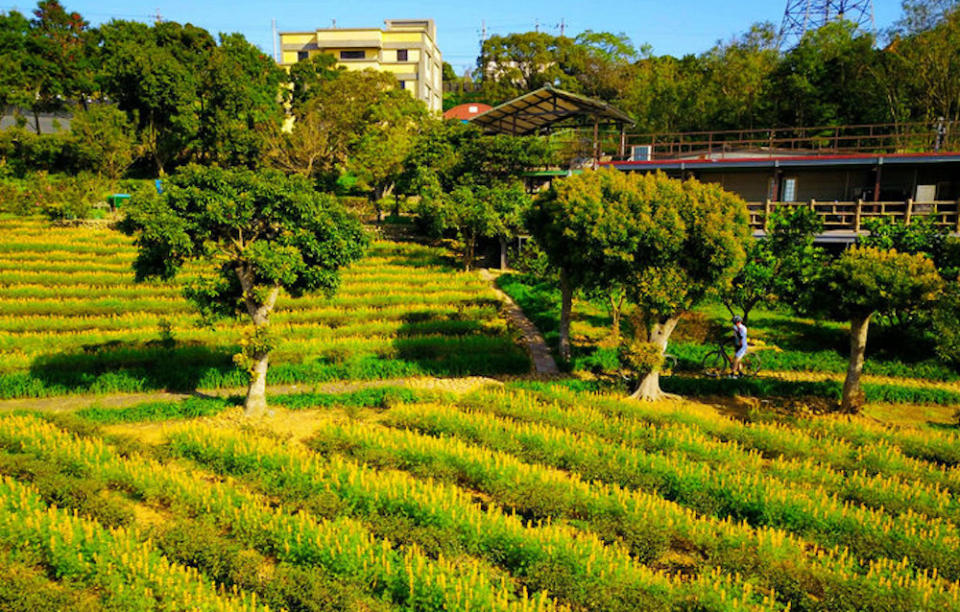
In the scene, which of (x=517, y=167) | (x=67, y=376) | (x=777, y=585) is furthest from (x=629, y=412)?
(x=517, y=167)

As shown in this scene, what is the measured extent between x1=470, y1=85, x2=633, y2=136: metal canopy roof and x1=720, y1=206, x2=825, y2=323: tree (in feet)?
43.9

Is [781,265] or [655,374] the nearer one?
[655,374]

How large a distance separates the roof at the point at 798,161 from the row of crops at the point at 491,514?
16.2 m

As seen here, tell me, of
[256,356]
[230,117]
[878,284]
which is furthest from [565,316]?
[230,117]

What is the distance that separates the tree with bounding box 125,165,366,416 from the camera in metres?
14.6

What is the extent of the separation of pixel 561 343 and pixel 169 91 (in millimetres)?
36515

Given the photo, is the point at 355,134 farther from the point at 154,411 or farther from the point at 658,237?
the point at 658,237

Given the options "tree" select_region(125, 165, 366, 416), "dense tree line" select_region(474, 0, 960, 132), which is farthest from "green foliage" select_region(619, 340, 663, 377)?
"dense tree line" select_region(474, 0, 960, 132)

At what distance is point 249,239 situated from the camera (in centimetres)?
1600

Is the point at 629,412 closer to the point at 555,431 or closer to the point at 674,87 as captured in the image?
the point at 555,431

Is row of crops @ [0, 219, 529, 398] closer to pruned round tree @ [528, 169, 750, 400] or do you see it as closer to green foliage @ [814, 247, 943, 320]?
pruned round tree @ [528, 169, 750, 400]

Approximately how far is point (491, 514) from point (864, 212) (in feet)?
82.6

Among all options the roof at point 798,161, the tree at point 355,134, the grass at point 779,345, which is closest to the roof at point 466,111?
the tree at point 355,134

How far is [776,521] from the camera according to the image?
1012 cm
